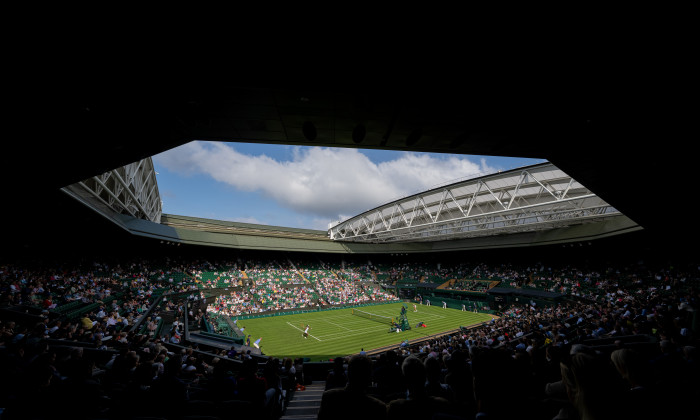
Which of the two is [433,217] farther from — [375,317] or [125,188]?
[125,188]

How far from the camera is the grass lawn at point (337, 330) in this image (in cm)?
1991

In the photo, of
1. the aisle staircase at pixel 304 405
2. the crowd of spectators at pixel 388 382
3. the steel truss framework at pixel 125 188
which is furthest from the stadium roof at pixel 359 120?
the steel truss framework at pixel 125 188

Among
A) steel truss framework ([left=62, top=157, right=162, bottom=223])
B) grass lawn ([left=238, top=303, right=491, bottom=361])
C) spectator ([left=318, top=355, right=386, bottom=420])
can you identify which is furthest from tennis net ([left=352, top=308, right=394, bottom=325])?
spectator ([left=318, top=355, right=386, bottom=420])

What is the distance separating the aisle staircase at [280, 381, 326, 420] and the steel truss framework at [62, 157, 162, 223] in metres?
13.0

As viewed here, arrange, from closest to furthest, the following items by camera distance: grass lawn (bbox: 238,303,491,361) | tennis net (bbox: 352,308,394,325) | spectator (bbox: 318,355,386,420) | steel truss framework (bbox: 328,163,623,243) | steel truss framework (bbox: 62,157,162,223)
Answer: spectator (bbox: 318,355,386,420) → steel truss framework (bbox: 62,157,162,223) → steel truss framework (bbox: 328,163,623,243) → grass lawn (bbox: 238,303,491,361) → tennis net (bbox: 352,308,394,325)

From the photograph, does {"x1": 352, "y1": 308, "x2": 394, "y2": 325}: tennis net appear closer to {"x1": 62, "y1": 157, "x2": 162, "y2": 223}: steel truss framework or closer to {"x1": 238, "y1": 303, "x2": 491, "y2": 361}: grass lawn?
{"x1": 238, "y1": 303, "x2": 491, "y2": 361}: grass lawn

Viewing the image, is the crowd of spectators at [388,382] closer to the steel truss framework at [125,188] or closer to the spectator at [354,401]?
the spectator at [354,401]

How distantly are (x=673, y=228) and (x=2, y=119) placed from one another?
2385 centimetres

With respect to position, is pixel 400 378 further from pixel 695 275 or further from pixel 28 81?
pixel 695 275

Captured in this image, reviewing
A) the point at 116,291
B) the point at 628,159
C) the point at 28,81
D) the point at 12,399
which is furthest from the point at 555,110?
the point at 116,291

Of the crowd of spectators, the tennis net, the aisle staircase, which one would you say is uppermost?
the crowd of spectators

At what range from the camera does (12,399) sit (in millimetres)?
3662

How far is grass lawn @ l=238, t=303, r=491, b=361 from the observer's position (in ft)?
65.3

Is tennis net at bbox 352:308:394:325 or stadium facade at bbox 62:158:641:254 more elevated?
stadium facade at bbox 62:158:641:254
